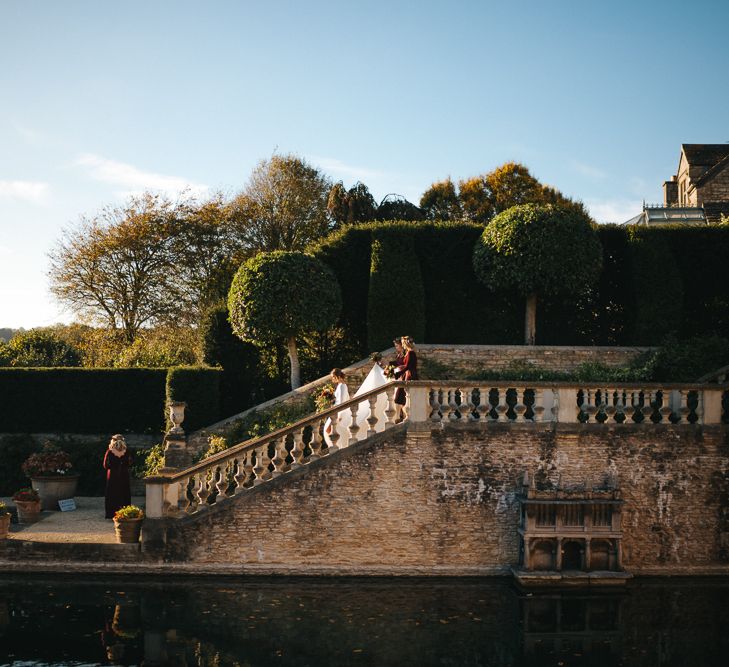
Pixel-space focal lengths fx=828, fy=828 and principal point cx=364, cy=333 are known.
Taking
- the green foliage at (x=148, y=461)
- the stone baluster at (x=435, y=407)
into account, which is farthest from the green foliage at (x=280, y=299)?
the stone baluster at (x=435, y=407)

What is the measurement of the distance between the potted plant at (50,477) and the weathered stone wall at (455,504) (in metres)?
4.08

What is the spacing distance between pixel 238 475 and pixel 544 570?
489 centimetres

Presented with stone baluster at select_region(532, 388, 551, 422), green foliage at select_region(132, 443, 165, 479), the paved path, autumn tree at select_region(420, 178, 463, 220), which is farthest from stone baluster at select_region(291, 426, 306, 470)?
autumn tree at select_region(420, 178, 463, 220)

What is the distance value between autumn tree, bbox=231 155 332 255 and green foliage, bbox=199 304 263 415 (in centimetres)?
1180

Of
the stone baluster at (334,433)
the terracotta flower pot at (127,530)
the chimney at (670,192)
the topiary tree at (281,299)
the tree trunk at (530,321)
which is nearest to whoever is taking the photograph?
the terracotta flower pot at (127,530)

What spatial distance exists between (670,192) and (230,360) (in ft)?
112

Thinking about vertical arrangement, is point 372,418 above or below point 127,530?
above

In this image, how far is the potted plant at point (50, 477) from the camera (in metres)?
15.5

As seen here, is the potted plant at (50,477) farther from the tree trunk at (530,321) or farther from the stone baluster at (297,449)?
the tree trunk at (530,321)

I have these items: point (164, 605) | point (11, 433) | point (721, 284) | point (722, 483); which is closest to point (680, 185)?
point (721, 284)

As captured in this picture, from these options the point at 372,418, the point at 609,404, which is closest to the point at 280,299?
the point at 372,418

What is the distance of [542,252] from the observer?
58.3 ft

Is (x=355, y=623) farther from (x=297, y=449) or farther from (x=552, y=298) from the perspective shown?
(x=552, y=298)

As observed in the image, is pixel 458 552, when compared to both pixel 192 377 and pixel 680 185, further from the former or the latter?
pixel 680 185
